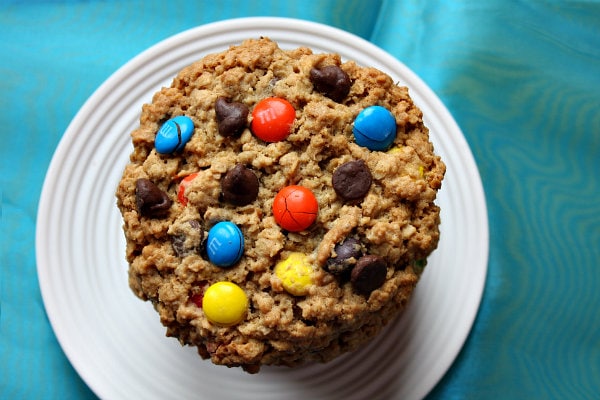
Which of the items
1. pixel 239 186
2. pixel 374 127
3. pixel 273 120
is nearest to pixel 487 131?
pixel 374 127

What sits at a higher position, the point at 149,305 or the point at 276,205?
the point at 276,205

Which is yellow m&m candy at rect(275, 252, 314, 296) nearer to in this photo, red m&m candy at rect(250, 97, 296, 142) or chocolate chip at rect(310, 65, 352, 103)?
red m&m candy at rect(250, 97, 296, 142)

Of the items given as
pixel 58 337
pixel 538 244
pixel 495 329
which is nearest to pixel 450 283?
pixel 495 329

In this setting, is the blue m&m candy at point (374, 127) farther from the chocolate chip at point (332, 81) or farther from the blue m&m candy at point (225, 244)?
the blue m&m candy at point (225, 244)

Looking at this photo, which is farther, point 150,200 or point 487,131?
point 487,131

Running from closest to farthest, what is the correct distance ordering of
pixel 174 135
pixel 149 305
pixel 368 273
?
pixel 368 273 → pixel 174 135 → pixel 149 305

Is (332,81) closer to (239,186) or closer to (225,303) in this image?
(239,186)

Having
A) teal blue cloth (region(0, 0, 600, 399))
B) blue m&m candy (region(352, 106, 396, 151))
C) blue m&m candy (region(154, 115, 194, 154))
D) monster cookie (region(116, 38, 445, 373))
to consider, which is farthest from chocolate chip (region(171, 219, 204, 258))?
teal blue cloth (region(0, 0, 600, 399))
